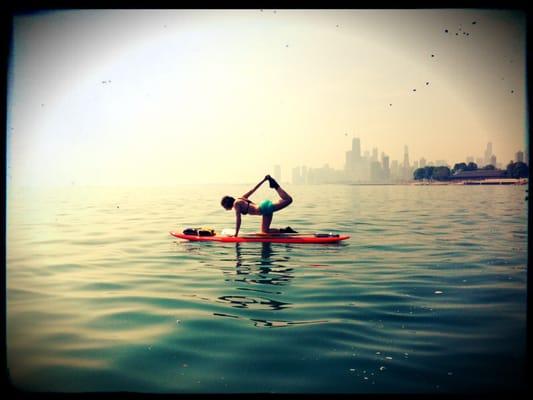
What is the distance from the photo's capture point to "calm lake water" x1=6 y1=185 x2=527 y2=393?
3596 mm

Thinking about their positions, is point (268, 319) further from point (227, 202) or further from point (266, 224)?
point (227, 202)

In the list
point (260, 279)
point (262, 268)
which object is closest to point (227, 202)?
point (262, 268)

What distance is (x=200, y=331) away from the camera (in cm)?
455

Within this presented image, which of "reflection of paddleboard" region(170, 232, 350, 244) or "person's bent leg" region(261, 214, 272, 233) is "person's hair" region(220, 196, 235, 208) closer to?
"reflection of paddleboard" region(170, 232, 350, 244)

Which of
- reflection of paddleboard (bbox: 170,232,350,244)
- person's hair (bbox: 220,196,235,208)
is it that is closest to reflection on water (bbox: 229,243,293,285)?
reflection of paddleboard (bbox: 170,232,350,244)

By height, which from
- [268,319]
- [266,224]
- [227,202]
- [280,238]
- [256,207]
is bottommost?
[268,319]

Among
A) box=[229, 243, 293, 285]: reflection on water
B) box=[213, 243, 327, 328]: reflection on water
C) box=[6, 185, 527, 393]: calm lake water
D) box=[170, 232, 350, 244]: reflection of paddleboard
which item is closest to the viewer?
box=[6, 185, 527, 393]: calm lake water

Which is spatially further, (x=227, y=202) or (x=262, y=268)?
(x=227, y=202)

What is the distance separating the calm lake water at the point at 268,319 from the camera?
3596 mm

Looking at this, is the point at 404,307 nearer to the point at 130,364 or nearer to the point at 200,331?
the point at 200,331

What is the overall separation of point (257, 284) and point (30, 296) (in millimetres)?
3430

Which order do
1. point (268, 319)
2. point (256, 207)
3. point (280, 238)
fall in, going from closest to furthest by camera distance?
point (268, 319)
point (280, 238)
point (256, 207)

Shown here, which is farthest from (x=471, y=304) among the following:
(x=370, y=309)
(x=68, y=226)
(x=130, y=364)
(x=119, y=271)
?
(x=68, y=226)

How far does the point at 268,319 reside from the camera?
4887 mm
